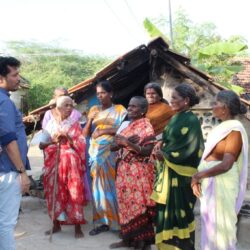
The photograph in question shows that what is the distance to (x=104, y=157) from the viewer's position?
16.3 ft

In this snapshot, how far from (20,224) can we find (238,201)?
11.7ft

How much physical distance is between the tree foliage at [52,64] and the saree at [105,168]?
19.9 m

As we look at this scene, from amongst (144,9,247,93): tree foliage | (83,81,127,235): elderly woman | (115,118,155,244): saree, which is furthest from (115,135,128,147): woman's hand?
(144,9,247,93): tree foliage

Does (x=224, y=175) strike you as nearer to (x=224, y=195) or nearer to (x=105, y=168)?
(x=224, y=195)

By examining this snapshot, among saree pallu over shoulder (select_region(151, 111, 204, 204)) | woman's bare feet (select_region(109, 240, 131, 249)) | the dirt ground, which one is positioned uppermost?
saree pallu over shoulder (select_region(151, 111, 204, 204))

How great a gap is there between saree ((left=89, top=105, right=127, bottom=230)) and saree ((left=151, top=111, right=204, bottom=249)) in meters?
1.18

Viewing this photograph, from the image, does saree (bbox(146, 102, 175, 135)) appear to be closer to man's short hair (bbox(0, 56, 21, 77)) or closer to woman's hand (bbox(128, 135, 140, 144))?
woman's hand (bbox(128, 135, 140, 144))

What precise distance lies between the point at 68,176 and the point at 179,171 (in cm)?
174

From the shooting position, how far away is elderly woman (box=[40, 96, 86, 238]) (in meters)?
4.93

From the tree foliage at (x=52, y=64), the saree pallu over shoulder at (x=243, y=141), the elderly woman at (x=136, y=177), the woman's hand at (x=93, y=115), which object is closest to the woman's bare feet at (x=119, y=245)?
the elderly woman at (x=136, y=177)

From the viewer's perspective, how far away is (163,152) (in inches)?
151

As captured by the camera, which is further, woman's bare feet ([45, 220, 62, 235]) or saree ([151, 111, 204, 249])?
woman's bare feet ([45, 220, 62, 235])

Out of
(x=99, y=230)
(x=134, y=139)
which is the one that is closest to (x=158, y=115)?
(x=134, y=139)

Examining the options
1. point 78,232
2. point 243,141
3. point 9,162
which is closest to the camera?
point 9,162
